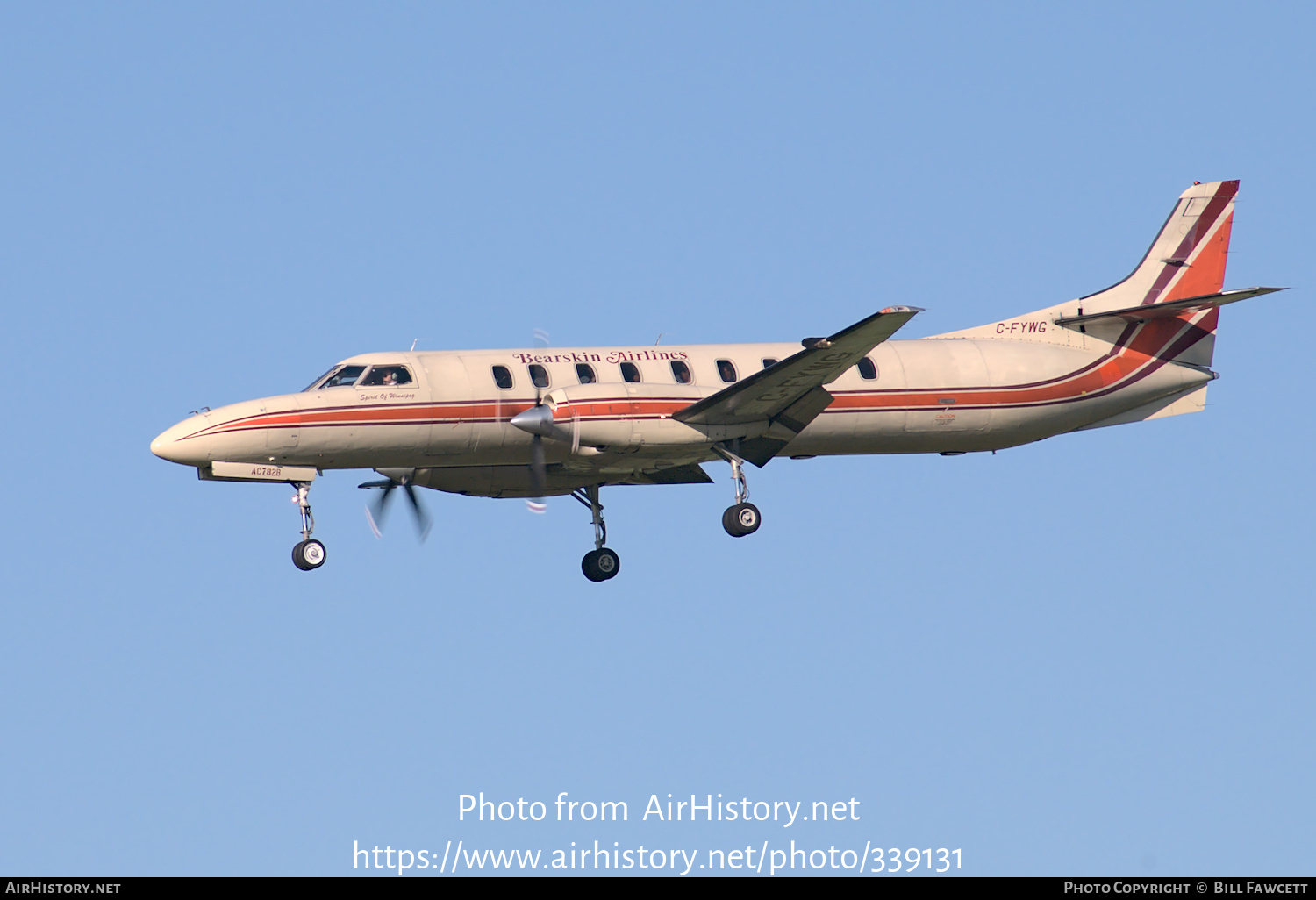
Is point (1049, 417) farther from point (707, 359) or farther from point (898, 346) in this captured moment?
point (707, 359)

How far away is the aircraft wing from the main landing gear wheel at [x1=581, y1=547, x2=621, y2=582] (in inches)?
155

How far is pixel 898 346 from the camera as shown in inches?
1441

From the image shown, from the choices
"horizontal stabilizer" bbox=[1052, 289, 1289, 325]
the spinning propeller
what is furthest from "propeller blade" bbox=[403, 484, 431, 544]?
"horizontal stabilizer" bbox=[1052, 289, 1289, 325]

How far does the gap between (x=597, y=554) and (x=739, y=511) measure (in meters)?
4.10

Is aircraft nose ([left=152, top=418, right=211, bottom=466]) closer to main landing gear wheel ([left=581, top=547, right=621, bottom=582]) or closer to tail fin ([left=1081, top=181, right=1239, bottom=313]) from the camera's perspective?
main landing gear wheel ([left=581, top=547, right=621, bottom=582])

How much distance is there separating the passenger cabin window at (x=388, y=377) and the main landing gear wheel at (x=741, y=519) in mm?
6325

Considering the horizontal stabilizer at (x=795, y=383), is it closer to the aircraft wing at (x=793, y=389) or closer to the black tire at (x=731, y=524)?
the aircraft wing at (x=793, y=389)

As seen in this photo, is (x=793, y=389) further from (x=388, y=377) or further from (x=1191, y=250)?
(x=1191, y=250)

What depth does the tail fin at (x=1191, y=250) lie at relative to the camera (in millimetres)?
38812

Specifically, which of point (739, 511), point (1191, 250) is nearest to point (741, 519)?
point (739, 511)

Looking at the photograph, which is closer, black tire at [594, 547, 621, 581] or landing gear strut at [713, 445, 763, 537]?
landing gear strut at [713, 445, 763, 537]

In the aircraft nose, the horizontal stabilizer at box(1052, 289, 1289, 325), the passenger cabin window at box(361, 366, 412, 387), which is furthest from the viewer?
the horizontal stabilizer at box(1052, 289, 1289, 325)

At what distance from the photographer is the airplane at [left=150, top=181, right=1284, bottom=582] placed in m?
33.0
